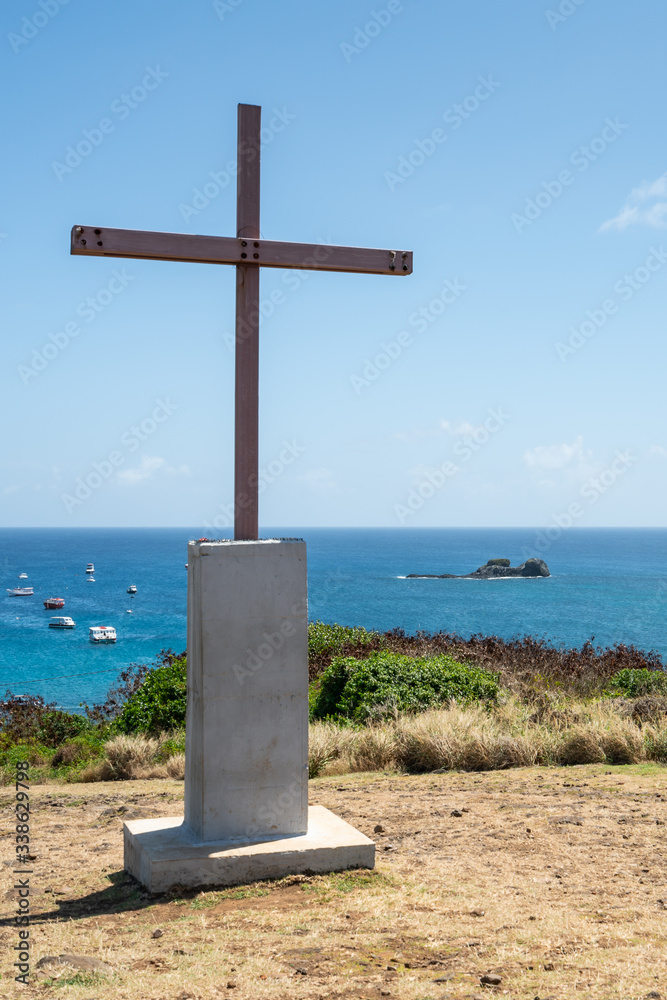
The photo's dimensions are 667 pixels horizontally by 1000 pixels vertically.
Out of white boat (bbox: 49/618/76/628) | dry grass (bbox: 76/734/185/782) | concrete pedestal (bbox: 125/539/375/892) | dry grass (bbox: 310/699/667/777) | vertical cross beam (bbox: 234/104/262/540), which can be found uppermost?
vertical cross beam (bbox: 234/104/262/540)

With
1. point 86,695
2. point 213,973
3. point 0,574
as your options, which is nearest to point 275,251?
point 213,973

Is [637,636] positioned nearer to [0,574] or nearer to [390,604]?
[390,604]

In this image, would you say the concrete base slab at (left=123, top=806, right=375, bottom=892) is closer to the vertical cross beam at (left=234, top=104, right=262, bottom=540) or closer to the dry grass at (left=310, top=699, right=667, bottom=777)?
the vertical cross beam at (left=234, top=104, right=262, bottom=540)

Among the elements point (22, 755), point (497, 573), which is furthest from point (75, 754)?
point (497, 573)

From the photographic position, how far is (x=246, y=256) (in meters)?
5.38

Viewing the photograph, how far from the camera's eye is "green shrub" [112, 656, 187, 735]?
35.4ft

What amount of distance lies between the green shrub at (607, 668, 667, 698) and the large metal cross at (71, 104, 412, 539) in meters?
7.67

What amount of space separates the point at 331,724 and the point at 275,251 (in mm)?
6088

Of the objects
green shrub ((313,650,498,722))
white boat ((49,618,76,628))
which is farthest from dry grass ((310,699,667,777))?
white boat ((49,618,76,628))

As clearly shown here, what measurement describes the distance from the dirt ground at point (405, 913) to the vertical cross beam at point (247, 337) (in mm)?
2227

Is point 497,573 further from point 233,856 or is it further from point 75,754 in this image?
point 233,856

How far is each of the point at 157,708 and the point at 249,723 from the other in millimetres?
6412

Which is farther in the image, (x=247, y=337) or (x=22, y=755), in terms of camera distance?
(x=22, y=755)

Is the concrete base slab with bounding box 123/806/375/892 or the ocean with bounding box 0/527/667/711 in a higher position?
the concrete base slab with bounding box 123/806/375/892
